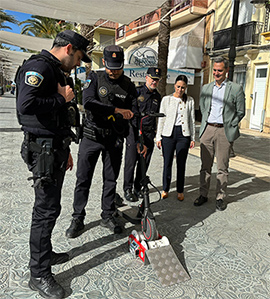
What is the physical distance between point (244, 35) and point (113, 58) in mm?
13678

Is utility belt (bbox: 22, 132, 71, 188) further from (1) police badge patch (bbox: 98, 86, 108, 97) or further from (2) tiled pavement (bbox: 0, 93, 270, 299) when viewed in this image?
(1) police badge patch (bbox: 98, 86, 108, 97)

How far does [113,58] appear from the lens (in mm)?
3057

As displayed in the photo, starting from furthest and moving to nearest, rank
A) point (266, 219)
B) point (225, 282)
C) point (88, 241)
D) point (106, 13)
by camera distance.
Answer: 1. point (106, 13)
2. point (266, 219)
3. point (88, 241)
4. point (225, 282)

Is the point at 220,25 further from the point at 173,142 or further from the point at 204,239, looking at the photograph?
the point at 204,239

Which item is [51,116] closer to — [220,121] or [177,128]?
[177,128]

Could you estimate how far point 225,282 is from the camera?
2.59 metres

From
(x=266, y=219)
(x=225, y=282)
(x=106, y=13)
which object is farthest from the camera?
(x=106, y=13)

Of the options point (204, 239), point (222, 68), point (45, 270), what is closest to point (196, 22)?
point (222, 68)

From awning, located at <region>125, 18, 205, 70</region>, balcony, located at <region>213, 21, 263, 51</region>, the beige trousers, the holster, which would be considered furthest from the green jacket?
awning, located at <region>125, 18, 205, 70</region>

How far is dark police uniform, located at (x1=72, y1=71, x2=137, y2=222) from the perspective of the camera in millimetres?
3236

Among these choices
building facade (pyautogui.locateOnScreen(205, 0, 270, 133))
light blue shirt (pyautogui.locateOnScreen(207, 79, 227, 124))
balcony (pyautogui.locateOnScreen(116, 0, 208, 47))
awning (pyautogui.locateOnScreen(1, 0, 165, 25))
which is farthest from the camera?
balcony (pyautogui.locateOnScreen(116, 0, 208, 47))

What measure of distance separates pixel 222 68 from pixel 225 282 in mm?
2799

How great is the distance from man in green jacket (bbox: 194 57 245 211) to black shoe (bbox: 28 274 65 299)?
2612 millimetres

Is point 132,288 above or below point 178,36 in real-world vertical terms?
below
